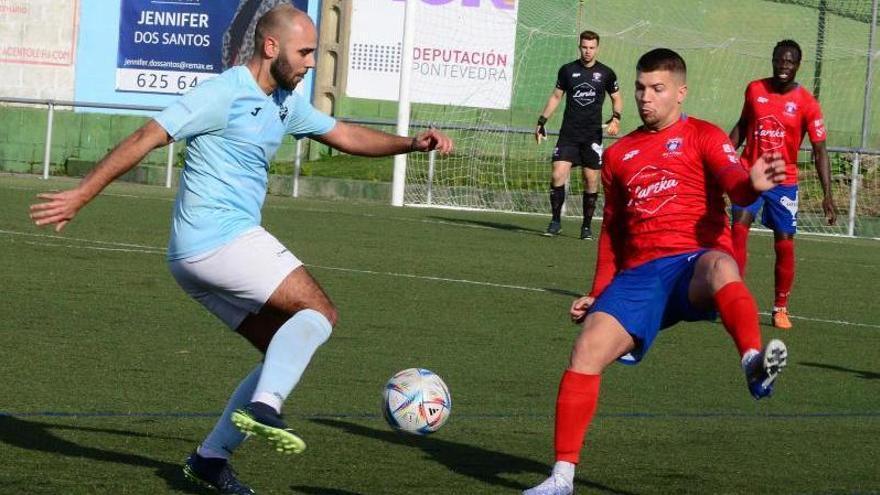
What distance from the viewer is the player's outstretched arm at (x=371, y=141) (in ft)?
22.4

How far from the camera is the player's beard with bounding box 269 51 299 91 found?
6.24 m

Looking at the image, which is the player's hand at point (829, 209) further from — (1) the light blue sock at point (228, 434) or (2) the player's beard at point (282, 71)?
(1) the light blue sock at point (228, 434)

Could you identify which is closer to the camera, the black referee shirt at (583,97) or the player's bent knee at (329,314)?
the player's bent knee at (329,314)

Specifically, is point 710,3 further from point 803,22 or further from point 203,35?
point 203,35

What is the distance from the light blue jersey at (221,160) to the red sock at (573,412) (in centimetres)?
124

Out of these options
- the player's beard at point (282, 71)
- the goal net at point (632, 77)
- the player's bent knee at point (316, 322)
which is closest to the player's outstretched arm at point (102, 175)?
the player's beard at point (282, 71)

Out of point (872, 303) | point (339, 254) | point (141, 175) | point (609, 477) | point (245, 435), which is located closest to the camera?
point (245, 435)

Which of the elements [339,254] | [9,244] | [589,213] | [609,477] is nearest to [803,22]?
[589,213]

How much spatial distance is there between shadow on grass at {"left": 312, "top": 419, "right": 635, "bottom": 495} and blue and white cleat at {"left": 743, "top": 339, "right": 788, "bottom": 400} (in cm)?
71

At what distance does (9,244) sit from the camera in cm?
1455

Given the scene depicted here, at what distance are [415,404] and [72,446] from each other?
1.31 meters

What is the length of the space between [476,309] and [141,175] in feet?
55.2

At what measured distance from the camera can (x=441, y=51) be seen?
95.0 feet

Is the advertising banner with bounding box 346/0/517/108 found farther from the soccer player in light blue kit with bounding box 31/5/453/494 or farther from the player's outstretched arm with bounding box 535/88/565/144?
the soccer player in light blue kit with bounding box 31/5/453/494
